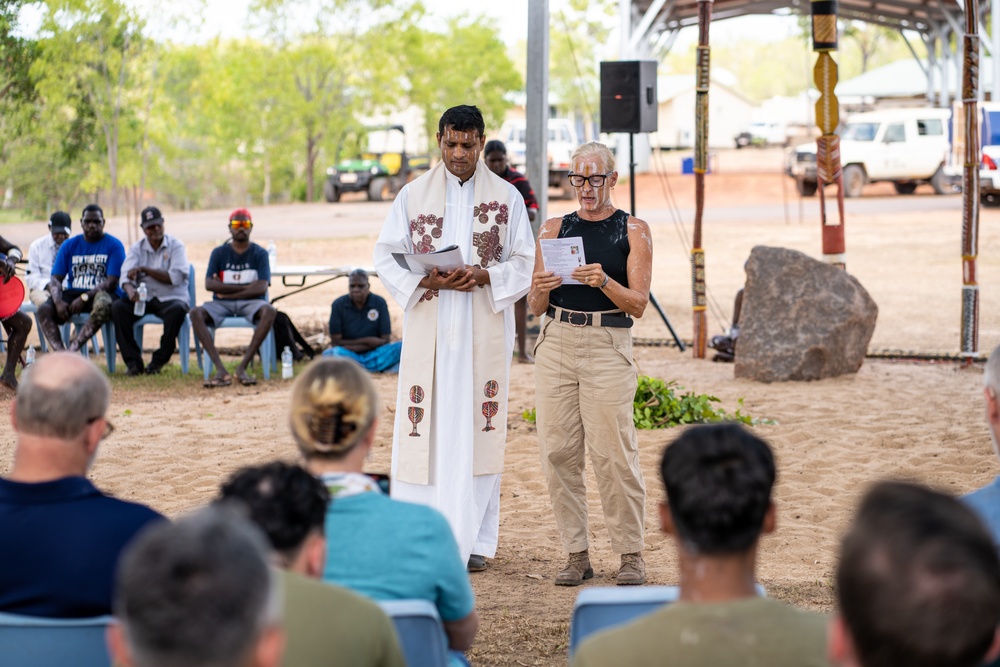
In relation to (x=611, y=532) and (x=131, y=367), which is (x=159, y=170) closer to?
(x=131, y=367)

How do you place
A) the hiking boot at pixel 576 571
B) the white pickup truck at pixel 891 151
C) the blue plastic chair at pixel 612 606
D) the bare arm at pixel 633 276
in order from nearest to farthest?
the blue plastic chair at pixel 612 606 < the bare arm at pixel 633 276 < the hiking boot at pixel 576 571 < the white pickup truck at pixel 891 151

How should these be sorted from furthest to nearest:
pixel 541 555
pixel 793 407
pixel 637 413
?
pixel 793 407, pixel 637 413, pixel 541 555

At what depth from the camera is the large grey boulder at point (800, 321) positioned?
32.3 feet

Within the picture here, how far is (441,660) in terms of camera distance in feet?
8.04

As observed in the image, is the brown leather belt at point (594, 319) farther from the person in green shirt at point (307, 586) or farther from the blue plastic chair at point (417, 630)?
the person in green shirt at point (307, 586)

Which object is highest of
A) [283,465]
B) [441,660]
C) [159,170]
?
[159,170]

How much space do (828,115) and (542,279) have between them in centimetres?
607

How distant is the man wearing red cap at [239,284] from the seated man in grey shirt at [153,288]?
0.90 feet

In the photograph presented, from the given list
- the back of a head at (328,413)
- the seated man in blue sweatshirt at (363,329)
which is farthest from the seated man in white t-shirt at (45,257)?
the back of a head at (328,413)

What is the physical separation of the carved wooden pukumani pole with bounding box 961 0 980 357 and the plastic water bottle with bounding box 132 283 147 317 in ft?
23.3

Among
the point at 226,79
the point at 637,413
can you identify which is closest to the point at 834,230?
the point at 637,413

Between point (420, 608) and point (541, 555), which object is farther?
point (541, 555)

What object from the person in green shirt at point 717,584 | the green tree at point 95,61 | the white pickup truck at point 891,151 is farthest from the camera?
the white pickup truck at point 891,151

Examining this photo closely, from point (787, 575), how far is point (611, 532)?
80cm
